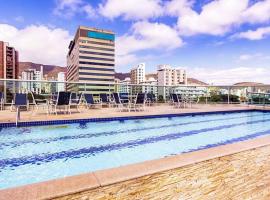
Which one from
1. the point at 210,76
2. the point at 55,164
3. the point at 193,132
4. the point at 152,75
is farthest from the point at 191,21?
the point at 152,75

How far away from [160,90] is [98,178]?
11355 mm

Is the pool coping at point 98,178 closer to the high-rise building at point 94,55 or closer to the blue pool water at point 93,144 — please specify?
the blue pool water at point 93,144

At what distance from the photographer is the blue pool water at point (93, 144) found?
3.40m

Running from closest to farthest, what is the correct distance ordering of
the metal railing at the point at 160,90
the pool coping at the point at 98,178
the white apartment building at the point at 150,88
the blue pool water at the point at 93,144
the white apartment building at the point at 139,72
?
the pool coping at the point at 98,178, the blue pool water at the point at 93,144, the metal railing at the point at 160,90, the white apartment building at the point at 150,88, the white apartment building at the point at 139,72

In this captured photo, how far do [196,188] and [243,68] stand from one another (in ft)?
144

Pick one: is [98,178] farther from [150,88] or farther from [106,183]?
[150,88]

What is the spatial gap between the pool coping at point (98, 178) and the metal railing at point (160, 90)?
668 cm

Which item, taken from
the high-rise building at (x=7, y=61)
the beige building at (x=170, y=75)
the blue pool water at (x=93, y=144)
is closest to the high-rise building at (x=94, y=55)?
the high-rise building at (x=7, y=61)

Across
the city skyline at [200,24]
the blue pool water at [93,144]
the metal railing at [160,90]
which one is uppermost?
the city skyline at [200,24]

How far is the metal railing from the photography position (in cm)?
869

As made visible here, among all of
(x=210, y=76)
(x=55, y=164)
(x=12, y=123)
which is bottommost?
(x=55, y=164)

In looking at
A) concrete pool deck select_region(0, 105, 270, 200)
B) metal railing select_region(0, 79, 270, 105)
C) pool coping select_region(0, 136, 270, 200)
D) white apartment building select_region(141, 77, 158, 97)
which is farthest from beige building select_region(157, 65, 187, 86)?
concrete pool deck select_region(0, 105, 270, 200)

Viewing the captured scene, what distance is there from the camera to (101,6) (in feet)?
75.4

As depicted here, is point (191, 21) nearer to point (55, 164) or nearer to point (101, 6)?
point (101, 6)
